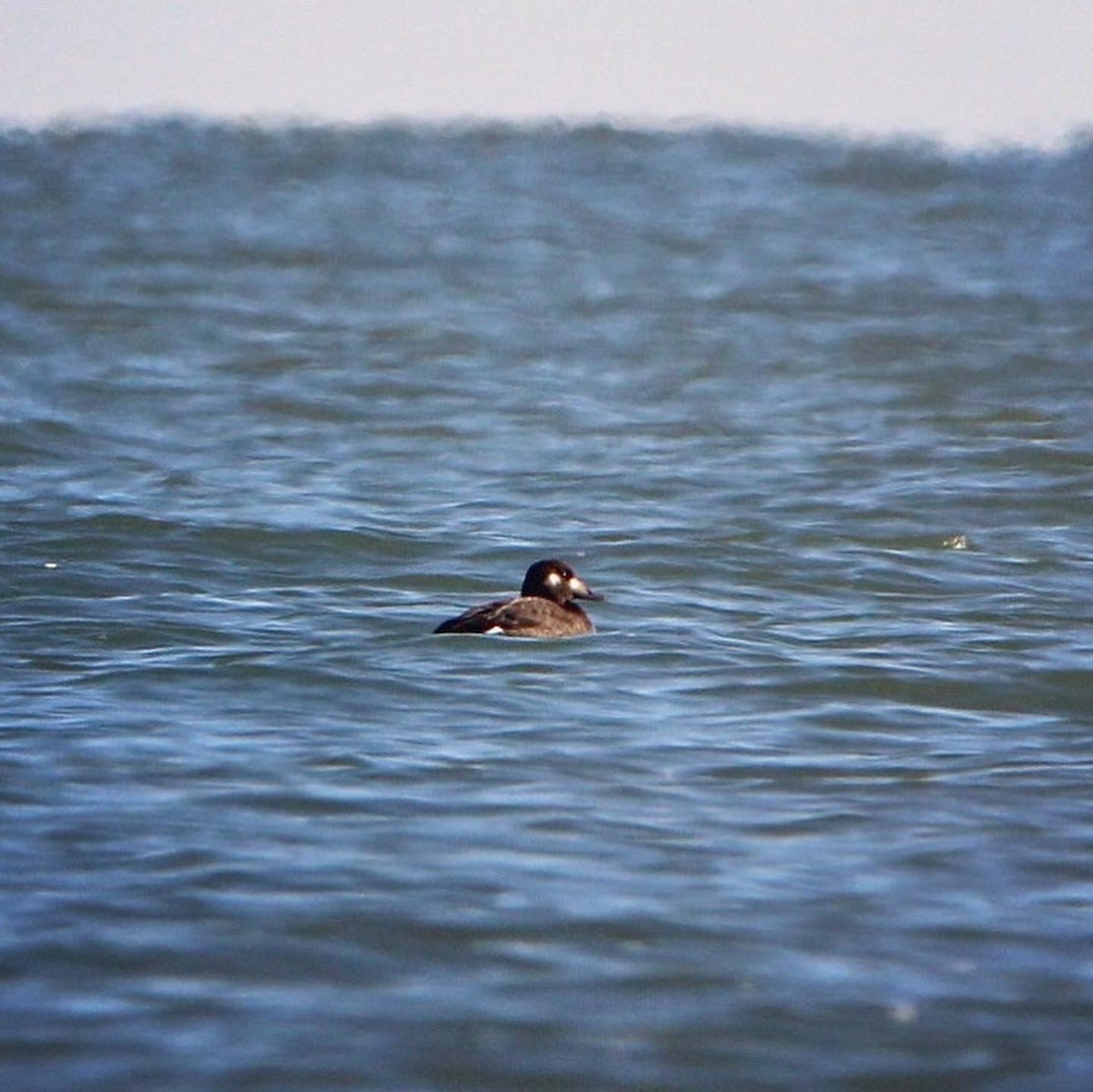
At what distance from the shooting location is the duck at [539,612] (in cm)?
1173

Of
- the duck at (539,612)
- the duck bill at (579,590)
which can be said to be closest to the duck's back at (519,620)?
the duck at (539,612)

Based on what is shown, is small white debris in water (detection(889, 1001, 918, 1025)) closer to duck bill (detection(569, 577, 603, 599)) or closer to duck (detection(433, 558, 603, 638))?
duck (detection(433, 558, 603, 638))

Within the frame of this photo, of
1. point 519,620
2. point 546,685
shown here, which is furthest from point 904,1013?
point 519,620

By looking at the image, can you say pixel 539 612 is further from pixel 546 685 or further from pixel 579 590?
pixel 546 685

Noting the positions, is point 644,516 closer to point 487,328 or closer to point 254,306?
point 487,328

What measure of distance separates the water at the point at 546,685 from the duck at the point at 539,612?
117 millimetres

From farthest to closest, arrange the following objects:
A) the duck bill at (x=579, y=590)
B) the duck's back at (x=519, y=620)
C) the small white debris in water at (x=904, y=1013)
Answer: the duck bill at (x=579, y=590) → the duck's back at (x=519, y=620) → the small white debris in water at (x=904, y=1013)

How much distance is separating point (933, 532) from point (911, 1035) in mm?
8818

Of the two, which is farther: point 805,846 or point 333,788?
point 333,788

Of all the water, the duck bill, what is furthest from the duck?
the water

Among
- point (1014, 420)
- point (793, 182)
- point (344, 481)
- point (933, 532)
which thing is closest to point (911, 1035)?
point (933, 532)

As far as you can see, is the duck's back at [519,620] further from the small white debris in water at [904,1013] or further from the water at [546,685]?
the small white debris in water at [904,1013]

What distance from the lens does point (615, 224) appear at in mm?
34469

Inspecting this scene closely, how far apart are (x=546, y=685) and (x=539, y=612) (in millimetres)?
854
